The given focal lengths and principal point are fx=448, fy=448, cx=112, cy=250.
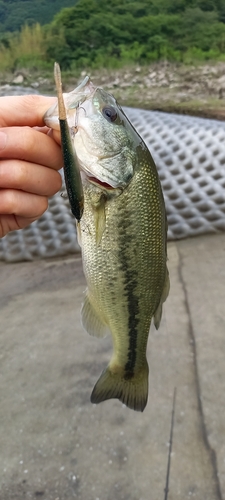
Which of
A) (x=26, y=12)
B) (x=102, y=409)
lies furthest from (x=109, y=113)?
(x=26, y=12)

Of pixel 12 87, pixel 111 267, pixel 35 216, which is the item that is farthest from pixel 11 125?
pixel 12 87

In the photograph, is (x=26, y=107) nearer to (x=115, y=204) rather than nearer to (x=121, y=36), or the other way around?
(x=115, y=204)

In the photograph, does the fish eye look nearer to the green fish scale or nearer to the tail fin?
the green fish scale

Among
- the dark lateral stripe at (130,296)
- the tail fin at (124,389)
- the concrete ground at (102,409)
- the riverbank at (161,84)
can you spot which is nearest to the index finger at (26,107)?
the dark lateral stripe at (130,296)

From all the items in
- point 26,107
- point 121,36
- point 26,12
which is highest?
point 26,107

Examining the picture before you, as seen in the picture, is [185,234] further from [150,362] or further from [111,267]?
[111,267]

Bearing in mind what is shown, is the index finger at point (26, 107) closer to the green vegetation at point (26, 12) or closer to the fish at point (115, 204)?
the fish at point (115, 204)

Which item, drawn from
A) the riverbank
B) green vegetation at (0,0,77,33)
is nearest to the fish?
the riverbank
